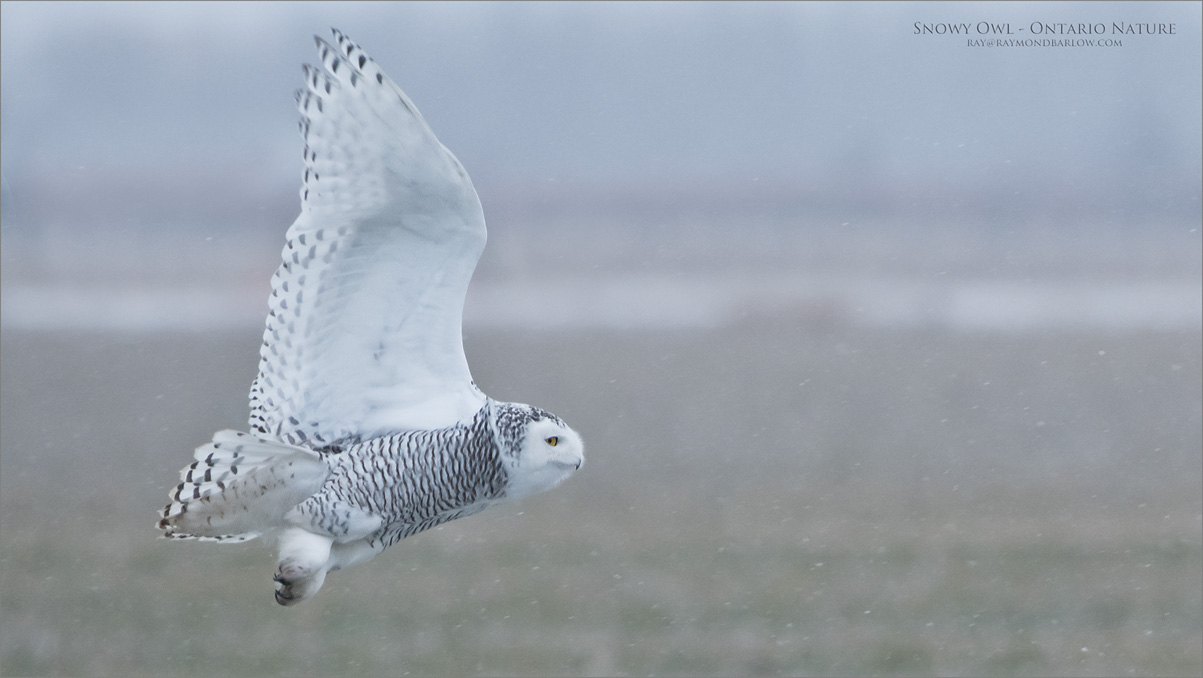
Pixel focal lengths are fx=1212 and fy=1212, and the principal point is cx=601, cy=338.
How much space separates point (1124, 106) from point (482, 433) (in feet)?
86.5

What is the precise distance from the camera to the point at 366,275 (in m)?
3.09

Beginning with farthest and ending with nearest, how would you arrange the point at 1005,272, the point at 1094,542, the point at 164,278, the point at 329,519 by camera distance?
the point at 1005,272
the point at 164,278
the point at 1094,542
the point at 329,519

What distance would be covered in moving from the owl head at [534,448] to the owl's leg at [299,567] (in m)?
0.50

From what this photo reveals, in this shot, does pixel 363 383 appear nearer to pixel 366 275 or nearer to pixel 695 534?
pixel 366 275

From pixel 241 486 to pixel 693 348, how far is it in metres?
13.1

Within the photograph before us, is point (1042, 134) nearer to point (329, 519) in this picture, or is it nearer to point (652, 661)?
point (652, 661)

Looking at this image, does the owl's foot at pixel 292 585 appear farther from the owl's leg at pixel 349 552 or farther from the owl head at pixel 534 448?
the owl head at pixel 534 448

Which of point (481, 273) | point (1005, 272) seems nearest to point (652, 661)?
point (481, 273)

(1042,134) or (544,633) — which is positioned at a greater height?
(544,633)

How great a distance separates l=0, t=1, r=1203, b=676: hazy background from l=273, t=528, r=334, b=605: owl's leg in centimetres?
319

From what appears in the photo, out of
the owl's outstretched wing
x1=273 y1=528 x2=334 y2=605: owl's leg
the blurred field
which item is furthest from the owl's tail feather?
the blurred field

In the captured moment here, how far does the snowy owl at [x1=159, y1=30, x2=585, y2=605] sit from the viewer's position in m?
2.86

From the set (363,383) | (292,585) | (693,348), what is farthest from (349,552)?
(693,348)

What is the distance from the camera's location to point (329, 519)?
2.99m
